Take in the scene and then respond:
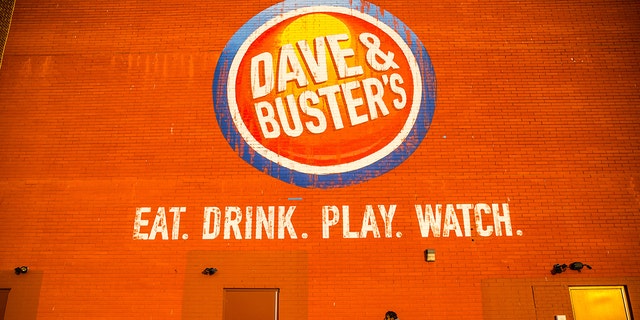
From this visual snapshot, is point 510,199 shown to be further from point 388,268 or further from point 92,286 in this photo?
point 92,286

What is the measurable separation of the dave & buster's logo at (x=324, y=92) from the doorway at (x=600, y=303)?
3.56m

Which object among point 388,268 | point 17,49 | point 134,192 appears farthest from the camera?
point 17,49

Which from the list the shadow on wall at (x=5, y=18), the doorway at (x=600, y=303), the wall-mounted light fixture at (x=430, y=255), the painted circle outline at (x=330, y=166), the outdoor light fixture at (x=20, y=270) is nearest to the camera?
the doorway at (x=600, y=303)

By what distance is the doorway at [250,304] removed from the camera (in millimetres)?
8109

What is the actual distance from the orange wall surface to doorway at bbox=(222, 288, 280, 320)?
132 mm

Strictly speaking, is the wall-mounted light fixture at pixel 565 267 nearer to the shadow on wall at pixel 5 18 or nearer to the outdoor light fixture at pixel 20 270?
the outdoor light fixture at pixel 20 270

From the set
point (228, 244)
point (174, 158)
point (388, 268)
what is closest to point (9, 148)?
point (174, 158)

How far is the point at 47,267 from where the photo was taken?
8398 millimetres

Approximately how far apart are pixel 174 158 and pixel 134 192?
0.88 m

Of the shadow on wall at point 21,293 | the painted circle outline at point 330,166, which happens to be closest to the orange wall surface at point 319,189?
the shadow on wall at point 21,293

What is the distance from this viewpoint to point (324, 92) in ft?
29.9

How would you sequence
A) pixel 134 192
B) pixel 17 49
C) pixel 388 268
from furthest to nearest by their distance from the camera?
pixel 17 49, pixel 134 192, pixel 388 268

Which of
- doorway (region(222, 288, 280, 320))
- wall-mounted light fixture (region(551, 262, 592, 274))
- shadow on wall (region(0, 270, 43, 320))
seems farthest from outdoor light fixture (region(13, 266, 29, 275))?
wall-mounted light fixture (region(551, 262, 592, 274))

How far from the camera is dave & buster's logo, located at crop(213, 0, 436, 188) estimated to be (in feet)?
28.9
